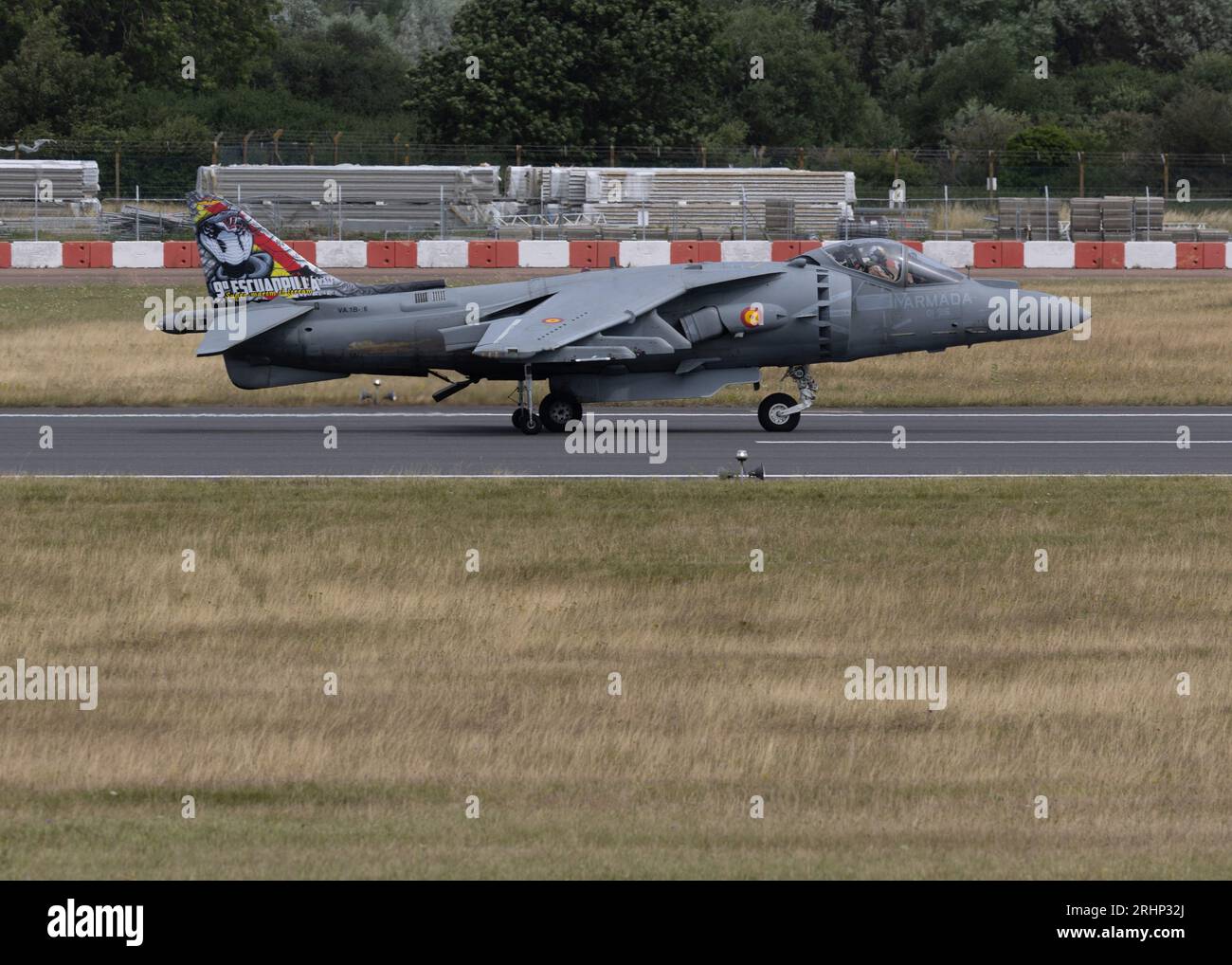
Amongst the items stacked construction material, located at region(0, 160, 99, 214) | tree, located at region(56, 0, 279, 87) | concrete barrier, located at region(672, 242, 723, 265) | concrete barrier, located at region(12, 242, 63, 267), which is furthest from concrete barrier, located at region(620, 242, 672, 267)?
tree, located at region(56, 0, 279, 87)

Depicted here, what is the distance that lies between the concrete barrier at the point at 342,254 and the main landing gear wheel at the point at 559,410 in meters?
21.5

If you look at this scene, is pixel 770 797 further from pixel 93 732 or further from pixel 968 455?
pixel 968 455

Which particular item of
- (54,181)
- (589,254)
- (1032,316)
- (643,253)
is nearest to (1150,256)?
(643,253)

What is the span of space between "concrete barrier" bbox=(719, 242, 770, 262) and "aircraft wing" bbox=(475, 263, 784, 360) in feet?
64.6

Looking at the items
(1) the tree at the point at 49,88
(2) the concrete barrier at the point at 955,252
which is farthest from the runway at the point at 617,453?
(1) the tree at the point at 49,88

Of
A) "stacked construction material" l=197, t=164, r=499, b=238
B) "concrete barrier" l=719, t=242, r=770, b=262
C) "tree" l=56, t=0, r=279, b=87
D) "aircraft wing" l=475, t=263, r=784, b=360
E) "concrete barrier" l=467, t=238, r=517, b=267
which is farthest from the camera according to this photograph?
"tree" l=56, t=0, r=279, b=87

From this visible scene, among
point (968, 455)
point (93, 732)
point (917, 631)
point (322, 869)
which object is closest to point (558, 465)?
point (968, 455)

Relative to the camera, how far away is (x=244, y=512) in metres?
18.7

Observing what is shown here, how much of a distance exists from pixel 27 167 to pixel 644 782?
53290 millimetres

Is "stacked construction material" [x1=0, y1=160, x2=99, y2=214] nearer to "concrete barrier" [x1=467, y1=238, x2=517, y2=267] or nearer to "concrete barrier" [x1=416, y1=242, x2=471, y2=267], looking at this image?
Result: "concrete barrier" [x1=416, y1=242, x2=471, y2=267]

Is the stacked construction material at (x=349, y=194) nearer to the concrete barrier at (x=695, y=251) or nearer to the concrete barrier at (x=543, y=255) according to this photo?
the concrete barrier at (x=543, y=255)

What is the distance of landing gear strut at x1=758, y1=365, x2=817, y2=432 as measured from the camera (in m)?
25.6

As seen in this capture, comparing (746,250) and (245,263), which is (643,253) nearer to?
(746,250)

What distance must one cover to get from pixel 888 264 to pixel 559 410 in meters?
5.04
